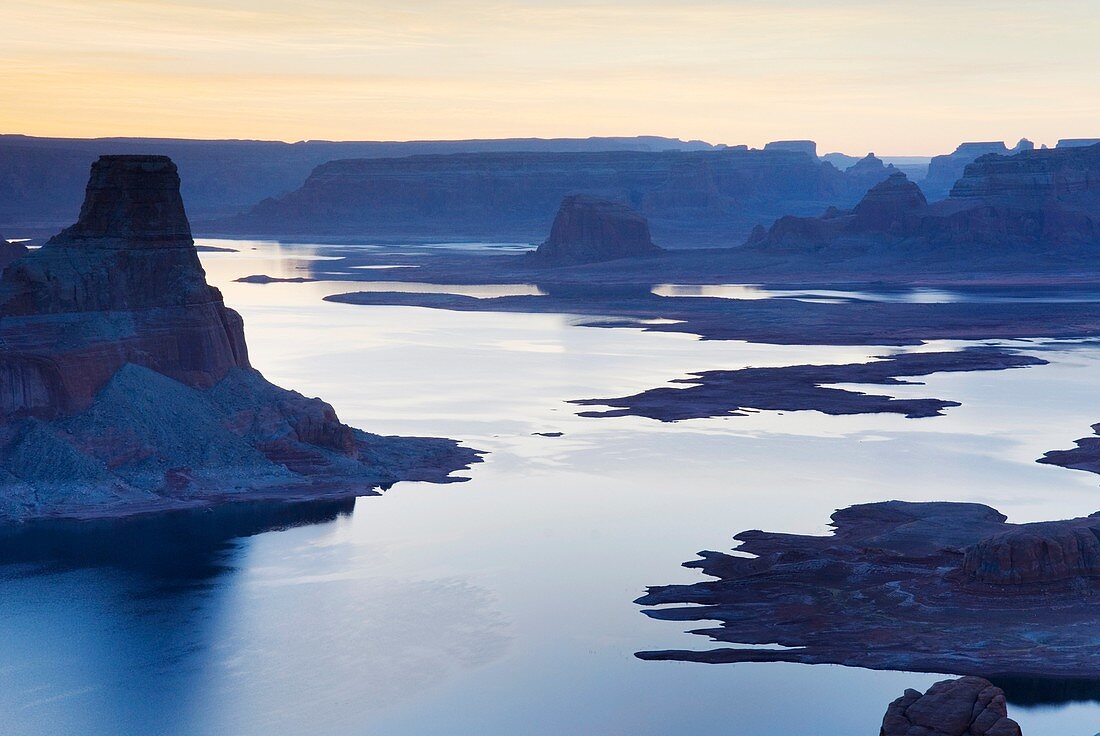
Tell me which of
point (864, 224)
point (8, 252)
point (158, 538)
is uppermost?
point (8, 252)

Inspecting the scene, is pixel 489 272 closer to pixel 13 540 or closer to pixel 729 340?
pixel 729 340

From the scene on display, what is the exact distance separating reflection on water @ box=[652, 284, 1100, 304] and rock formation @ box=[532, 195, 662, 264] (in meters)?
30.3

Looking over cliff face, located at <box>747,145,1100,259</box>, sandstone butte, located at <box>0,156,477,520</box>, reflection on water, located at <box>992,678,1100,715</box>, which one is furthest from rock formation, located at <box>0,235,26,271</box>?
cliff face, located at <box>747,145,1100,259</box>

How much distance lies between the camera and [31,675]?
36.2 metres

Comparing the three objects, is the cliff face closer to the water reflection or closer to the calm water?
the calm water

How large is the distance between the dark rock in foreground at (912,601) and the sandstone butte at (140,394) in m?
16.3

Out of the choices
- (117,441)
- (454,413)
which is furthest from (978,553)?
(454,413)

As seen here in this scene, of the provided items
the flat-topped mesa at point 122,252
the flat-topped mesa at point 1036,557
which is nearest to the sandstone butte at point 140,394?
the flat-topped mesa at point 122,252

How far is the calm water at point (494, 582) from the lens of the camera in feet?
112

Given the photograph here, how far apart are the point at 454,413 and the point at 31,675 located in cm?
3776

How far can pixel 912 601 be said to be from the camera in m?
40.7

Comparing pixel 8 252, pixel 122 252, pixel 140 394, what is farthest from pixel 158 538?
pixel 8 252

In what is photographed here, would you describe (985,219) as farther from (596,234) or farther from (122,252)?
(122,252)

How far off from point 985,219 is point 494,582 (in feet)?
486
